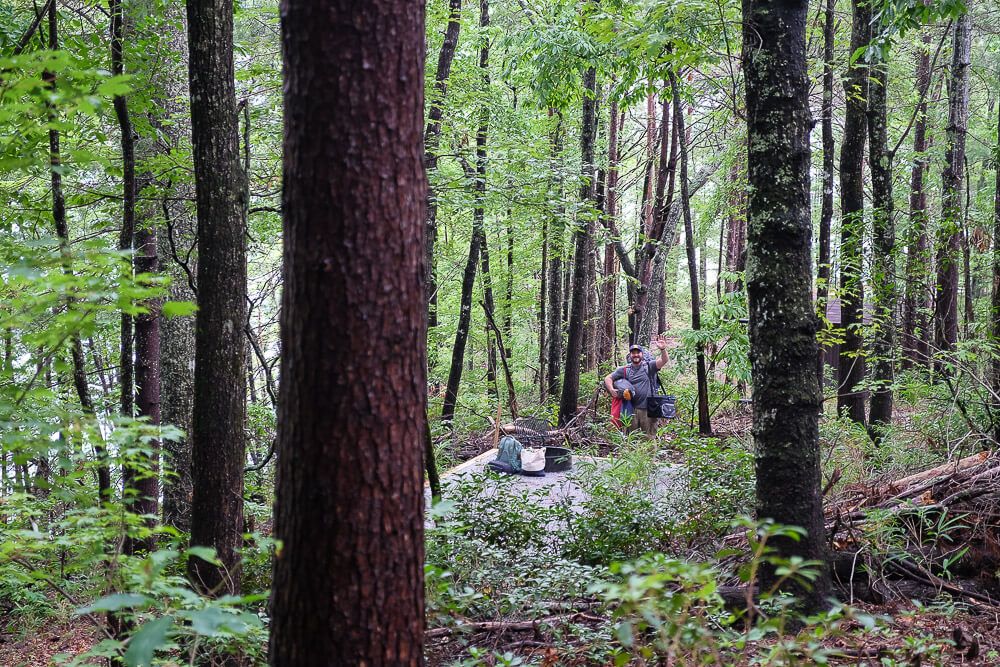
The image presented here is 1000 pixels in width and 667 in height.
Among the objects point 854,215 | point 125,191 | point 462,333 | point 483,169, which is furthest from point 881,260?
point 462,333

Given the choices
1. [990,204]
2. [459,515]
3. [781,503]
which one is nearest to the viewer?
[781,503]

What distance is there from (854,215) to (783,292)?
5529 millimetres

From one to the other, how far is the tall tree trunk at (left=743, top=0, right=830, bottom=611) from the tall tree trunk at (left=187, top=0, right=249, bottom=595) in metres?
3.64

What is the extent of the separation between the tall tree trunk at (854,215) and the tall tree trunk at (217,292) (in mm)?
7954

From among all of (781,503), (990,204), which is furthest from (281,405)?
(990,204)

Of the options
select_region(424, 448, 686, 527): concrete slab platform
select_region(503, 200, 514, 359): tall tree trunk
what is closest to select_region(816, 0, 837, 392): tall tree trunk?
select_region(424, 448, 686, 527): concrete slab platform

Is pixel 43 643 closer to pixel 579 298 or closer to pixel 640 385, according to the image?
pixel 640 385

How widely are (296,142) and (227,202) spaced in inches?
109

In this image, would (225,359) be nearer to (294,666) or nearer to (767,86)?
(294,666)

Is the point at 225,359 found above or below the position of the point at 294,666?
above

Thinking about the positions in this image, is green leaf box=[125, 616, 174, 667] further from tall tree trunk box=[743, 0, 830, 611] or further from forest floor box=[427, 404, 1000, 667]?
tall tree trunk box=[743, 0, 830, 611]

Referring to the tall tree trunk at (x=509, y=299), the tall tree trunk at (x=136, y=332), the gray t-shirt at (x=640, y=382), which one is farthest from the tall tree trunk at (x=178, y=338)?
the tall tree trunk at (x=509, y=299)

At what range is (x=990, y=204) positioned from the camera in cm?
1806

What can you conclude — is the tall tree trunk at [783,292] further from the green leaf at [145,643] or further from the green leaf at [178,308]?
the green leaf at [145,643]
